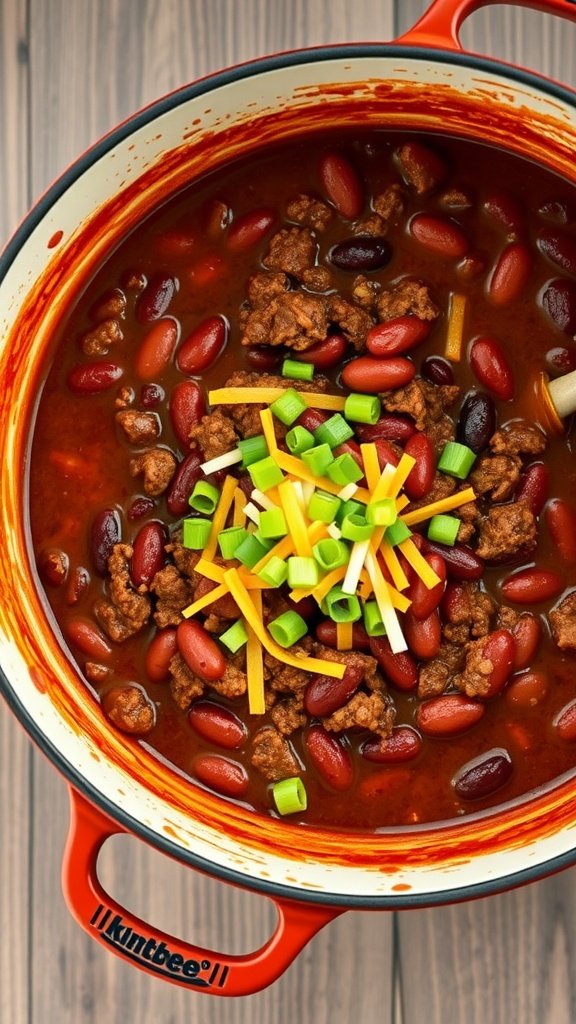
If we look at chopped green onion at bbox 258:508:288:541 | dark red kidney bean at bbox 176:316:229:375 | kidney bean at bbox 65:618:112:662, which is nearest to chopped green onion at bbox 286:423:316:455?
chopped green onion at bbox 258:508:288:541

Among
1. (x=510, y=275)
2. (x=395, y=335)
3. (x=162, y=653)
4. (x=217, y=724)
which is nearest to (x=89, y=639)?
(x=162, y=653)

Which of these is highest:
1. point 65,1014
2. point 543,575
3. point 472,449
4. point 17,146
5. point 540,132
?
point 17,146

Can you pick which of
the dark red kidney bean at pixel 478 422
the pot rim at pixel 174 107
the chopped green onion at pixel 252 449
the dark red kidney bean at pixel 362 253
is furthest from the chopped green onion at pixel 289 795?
the dark red kidney bean at pixel 362 253

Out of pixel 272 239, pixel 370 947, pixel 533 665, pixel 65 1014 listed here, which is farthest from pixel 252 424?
pixel 65 1014

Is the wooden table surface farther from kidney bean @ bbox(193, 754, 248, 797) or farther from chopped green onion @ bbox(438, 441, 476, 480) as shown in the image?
chopped green onion @ bbox(438, 441, 476, 480)

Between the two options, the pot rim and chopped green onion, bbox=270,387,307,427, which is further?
chopped green onion, bbox=270,387,307,427

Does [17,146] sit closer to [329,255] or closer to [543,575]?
[329,255]
